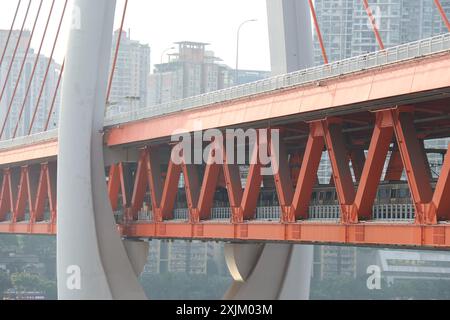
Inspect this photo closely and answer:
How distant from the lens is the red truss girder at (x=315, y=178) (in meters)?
34.0

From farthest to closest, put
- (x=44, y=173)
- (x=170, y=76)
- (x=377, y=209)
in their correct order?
(x=170, y=76) → (x=44, y=173) → (x=377, y=209)

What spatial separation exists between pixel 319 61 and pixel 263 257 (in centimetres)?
7996

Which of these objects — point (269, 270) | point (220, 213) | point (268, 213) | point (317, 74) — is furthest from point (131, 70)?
point (317, 74)

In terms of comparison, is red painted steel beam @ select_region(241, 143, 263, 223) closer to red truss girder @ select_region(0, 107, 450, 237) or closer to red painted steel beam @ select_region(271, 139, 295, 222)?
red truss girder @ select_region(0, 107, 450, 237)

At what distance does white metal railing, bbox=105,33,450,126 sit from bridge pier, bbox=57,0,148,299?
5.31ft

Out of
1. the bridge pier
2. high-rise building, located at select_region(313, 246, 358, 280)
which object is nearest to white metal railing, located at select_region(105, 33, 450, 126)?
the bridge pier

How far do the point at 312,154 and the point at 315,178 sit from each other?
1.27 m

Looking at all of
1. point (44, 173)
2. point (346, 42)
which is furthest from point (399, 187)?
point (346, 42)

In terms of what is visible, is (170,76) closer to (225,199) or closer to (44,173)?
(44,173)

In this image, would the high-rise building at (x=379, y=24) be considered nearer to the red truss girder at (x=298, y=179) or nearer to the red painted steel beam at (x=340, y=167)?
the red truss girder at (x=298, y=179)

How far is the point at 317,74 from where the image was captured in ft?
126

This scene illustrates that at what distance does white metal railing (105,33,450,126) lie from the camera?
1304 inches

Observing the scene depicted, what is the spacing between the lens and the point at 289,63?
47625 millimetres

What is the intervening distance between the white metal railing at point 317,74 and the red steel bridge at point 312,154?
4 cm
